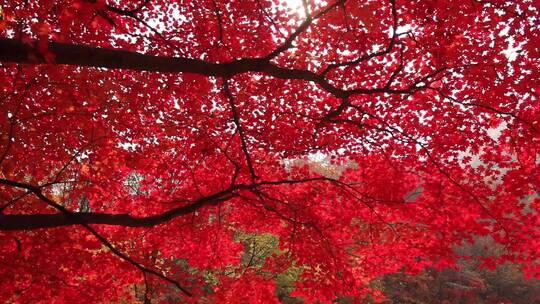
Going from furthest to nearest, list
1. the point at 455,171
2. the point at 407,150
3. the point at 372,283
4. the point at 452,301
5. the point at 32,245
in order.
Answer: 1. the point at 452,301
2. the point at 372,283
3. the point at 407,150
4. the point at 455,171
5. the point at 32,245

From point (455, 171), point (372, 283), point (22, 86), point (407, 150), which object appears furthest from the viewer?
point (372, 283)

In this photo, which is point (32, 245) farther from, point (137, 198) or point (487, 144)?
point (487, 144)

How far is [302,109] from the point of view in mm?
A: 11172

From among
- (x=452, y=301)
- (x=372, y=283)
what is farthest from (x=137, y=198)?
(x=452, y=301)

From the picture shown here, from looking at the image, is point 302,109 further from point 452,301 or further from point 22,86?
point 452,301

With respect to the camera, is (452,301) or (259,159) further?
(452,301)

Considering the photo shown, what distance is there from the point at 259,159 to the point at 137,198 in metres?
3.88

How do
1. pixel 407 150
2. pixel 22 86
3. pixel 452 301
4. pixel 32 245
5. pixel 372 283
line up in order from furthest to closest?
pixel 452 301
pixel 372 283
pixel 407 150
pixel 22 86
pixel 32 245

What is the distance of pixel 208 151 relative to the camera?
10.3m

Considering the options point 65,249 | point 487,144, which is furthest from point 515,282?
point 65,249

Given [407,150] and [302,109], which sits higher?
[302,109]

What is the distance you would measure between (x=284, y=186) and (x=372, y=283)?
1553 centimetres

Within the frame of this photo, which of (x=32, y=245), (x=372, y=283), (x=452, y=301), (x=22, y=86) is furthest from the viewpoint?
(x=452, y=301)

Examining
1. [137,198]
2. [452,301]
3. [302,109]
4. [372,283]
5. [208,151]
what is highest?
[302,109]
